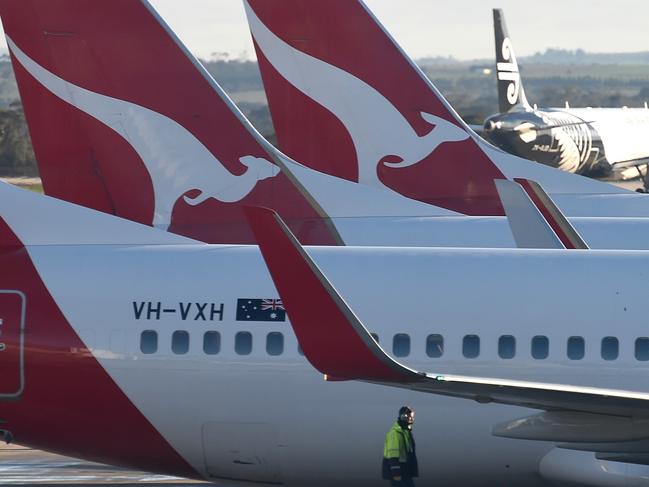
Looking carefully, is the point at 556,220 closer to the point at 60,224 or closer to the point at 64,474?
the point at 60,224

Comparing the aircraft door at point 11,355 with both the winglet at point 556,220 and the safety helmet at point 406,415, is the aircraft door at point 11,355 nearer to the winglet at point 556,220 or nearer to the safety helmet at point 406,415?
the safety helmet at point 406,415

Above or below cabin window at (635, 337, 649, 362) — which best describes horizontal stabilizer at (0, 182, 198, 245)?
above

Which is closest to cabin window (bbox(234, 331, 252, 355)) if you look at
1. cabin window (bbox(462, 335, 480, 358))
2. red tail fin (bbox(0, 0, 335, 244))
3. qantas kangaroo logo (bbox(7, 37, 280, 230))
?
cabin window (bbox(462, 335, 480, 358))

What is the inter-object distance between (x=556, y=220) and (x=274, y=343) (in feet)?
15.9

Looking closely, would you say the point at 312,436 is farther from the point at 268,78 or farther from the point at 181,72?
the point at 268,78

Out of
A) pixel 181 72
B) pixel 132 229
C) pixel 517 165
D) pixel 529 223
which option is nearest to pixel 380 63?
pixel 517 165

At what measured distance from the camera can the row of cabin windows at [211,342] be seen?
50.8 ft

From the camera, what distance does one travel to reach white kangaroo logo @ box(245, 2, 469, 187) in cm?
2403

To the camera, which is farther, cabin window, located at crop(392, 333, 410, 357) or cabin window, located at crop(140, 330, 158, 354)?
cabin window, located at crop(140, 330, 158, 354)

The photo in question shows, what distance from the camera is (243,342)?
15.5m

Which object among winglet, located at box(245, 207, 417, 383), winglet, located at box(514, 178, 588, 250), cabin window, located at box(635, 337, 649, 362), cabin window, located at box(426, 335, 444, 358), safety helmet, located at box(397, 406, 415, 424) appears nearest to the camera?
winglet, located at box(245, 207, 417, 383)

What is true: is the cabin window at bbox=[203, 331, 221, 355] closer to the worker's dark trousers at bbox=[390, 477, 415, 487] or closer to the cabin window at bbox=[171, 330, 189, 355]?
the cabin window at bbox=[171, 330, 189, 355]

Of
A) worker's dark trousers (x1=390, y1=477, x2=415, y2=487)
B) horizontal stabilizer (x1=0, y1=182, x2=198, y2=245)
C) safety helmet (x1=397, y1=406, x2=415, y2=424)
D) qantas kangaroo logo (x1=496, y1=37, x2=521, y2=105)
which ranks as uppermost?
qantas kangaroo logo (x1=496, y1=37, x2=521, y2=105)

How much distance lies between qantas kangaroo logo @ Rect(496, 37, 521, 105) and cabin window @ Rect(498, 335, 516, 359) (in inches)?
2407
